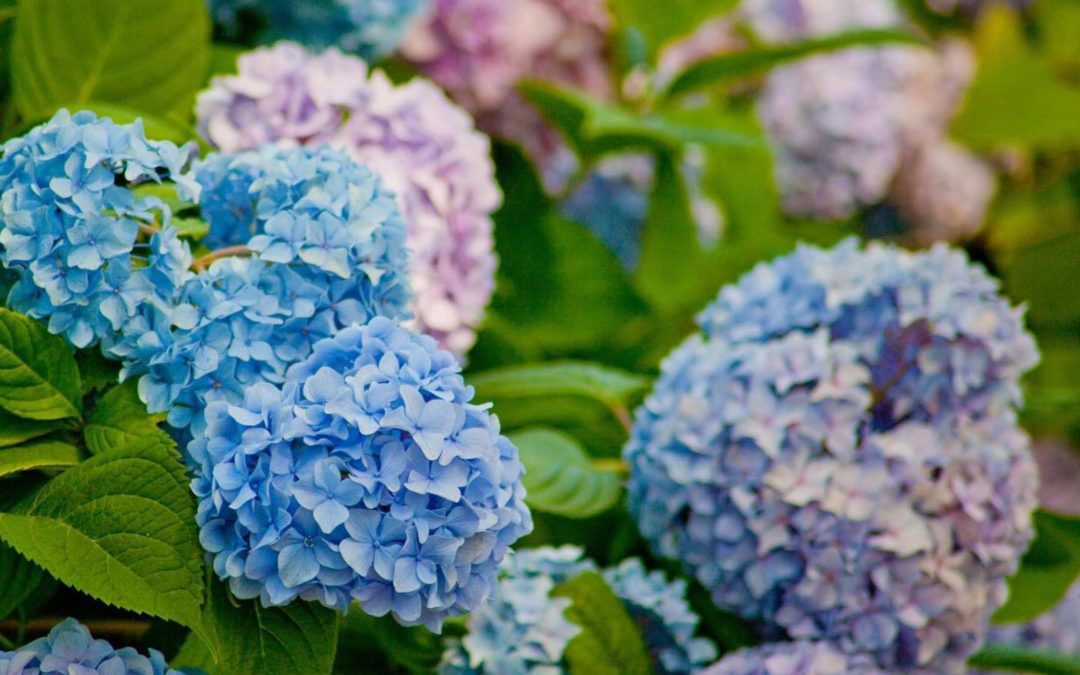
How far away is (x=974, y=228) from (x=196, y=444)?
1.53m

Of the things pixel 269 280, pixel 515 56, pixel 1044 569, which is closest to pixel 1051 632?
pixel 1044 569

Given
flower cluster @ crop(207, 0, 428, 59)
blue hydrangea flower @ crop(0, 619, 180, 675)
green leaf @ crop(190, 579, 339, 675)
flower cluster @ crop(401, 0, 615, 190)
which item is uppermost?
flower cluster @ crop(401, 0, 615, 190)

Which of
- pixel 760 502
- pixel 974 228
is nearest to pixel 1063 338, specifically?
pixel 974 228

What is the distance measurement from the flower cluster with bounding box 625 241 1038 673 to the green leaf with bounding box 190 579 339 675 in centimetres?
31

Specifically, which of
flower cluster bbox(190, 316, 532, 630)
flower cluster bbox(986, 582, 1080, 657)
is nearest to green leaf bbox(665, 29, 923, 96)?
flower cluster bbox(986, 582, 1080, 657)

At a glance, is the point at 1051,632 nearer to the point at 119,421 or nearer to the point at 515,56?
the point at 515,56

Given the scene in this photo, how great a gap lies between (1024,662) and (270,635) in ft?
2.11

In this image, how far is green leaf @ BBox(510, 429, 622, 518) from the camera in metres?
0.85

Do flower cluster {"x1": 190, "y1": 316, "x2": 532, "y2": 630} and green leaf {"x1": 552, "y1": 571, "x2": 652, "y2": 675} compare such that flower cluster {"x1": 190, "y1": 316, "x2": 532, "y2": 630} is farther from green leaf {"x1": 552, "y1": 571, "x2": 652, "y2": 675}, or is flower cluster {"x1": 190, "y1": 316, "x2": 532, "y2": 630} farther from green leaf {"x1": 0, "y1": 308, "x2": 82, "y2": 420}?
green leaf {"x1": 552, "y1": 571, "x2": 652, "y2": 675}

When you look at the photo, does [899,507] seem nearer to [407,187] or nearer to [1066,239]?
[407,187]

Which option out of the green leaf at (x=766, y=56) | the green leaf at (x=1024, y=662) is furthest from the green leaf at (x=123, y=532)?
the green leaf at (x=766, y=56)

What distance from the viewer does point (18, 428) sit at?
0.61 m

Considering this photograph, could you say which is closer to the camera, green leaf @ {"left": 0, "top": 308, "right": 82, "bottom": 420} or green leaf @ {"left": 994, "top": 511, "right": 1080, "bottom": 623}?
green leaf @ {"left": 0, "top": 308, "right": 82, "bottom": 420}

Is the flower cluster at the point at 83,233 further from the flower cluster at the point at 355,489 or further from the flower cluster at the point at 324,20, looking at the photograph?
the flower cluster at the point at 324,20
